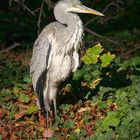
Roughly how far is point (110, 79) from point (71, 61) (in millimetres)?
1213

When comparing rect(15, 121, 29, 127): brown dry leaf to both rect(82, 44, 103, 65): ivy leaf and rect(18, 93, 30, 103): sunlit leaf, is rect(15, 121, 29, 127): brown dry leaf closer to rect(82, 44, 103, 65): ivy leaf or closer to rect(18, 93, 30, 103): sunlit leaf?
rect(18, 93, 30, 103): sunlit leaf

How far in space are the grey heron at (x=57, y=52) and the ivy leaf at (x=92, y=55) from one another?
0.93 metres

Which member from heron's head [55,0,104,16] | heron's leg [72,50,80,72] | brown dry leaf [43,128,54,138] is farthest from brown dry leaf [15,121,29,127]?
heron's head [55,0,104,16]

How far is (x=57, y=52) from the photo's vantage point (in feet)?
24.5

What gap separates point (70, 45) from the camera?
7574 millimetres

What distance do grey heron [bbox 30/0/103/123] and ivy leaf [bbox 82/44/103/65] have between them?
93 cm

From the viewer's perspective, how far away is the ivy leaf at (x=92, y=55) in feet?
28.1

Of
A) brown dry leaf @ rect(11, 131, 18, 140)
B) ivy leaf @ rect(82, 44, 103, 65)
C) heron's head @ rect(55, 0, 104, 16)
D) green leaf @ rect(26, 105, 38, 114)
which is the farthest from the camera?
ivy leaf @ rect(82, 44, 103, 65)

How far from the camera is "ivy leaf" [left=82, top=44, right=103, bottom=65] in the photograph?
338 inches

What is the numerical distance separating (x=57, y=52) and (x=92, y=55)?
1259 mm

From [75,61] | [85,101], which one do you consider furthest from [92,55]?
[75,61]

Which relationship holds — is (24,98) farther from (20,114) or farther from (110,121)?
(110,121)

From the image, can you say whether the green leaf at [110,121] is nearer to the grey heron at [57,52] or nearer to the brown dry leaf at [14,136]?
the grey heron at [57,52]

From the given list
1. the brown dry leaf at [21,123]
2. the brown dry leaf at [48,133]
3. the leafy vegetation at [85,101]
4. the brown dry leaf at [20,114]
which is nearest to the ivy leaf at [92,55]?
the leafy vegetation at [85,101]
